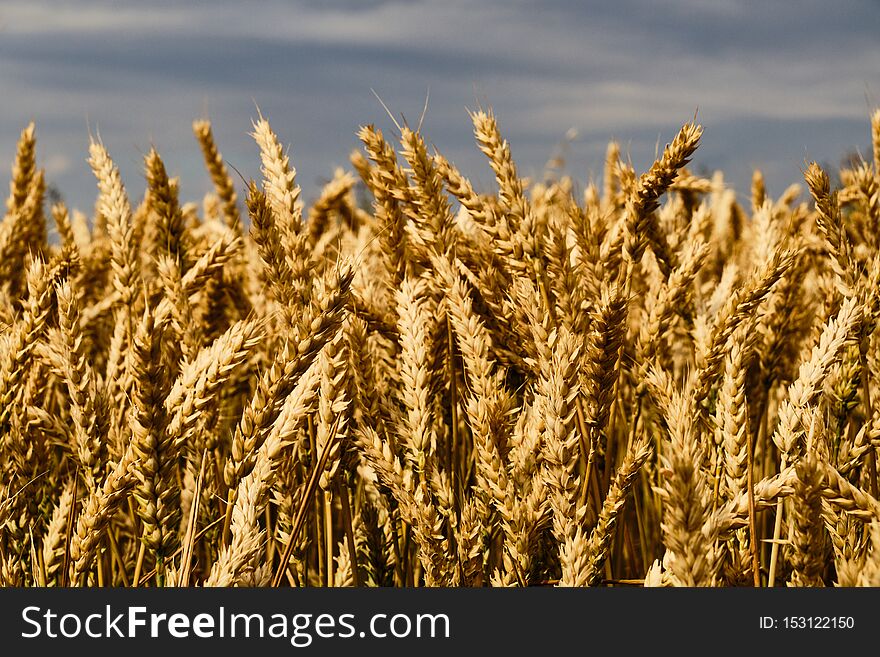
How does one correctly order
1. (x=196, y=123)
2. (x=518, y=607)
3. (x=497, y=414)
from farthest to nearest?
(x=196, y=123) → (x=497, y=414) → (x=518, y=607)

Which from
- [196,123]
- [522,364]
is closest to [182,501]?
[522,364]

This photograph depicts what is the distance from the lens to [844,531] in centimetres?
133

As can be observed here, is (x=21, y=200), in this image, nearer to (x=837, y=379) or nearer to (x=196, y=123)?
(x=196, y=123)

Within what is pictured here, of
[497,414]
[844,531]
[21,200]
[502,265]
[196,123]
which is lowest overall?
[844,531]

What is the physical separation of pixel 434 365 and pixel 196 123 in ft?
9.43

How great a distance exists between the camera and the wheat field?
132 centimetres

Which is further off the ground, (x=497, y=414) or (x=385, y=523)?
(x=497, y=414)

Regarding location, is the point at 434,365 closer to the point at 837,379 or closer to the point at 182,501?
the point at 182,501

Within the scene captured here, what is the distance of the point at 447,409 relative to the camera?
211cm

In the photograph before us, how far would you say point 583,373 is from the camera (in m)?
1.53

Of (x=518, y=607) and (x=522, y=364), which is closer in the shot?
Result: (x=518, y=607)

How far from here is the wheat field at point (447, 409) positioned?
132 cm

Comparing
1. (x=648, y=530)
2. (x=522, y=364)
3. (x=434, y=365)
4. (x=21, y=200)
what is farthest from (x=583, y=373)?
(x=21, y=200)

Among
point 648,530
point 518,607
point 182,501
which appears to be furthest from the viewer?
point 648,530
